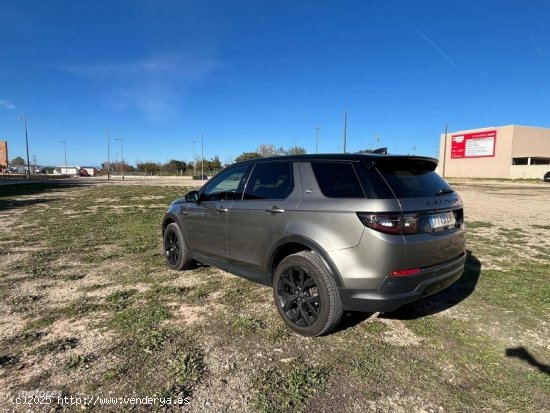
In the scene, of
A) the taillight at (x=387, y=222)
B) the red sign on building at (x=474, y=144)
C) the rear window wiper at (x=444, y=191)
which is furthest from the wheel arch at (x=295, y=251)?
the red sign on building at (x=474, y=144)

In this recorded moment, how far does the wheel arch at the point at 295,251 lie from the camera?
127 inches

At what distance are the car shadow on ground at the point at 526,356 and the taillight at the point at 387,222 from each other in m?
1.43

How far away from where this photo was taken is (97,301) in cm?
427

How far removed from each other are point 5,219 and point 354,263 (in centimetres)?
1130

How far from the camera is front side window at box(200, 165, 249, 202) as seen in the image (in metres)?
4.49

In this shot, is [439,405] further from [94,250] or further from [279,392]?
[94,250]

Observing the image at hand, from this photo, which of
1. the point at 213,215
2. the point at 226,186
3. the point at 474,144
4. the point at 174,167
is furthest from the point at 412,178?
the point at 174,167

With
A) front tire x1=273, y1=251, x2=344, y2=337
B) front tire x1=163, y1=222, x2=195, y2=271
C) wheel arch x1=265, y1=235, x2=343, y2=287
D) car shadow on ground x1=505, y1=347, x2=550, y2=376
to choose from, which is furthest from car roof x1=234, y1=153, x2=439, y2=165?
front tire x1=163, y1=222, x2=195, y2=271

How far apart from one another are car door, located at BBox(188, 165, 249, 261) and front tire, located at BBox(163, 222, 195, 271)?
0.21 meters

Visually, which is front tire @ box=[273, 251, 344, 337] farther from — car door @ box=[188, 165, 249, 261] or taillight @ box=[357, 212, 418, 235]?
car door @ box=[188, 165, 249, 261]

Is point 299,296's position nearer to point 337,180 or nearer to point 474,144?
point 337,180

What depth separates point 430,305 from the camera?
427cm

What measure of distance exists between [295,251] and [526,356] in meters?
2.16

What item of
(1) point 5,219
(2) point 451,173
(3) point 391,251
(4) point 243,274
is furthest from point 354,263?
(2) point 451,173
